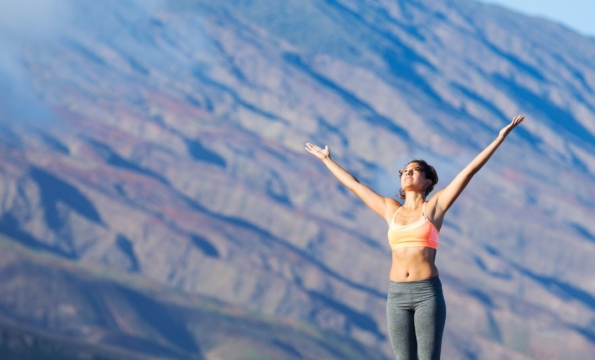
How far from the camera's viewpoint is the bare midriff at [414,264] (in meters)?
6.46

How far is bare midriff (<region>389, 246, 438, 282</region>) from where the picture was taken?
646 centimetres

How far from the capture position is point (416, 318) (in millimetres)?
6441

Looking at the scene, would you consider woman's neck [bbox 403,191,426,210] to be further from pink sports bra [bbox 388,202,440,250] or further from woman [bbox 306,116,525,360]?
pink sports bra [bbox 388,202,440,250]

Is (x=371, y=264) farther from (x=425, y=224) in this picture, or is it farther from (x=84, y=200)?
(x=425, y=224)

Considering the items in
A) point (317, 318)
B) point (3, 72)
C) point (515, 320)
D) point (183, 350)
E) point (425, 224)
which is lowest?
point (425, 224)

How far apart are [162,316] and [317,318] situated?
2115 cm

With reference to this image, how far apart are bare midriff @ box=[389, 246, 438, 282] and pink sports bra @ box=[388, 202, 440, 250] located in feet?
0.09

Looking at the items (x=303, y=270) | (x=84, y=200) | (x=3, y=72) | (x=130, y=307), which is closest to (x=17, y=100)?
(x=3, y=72)

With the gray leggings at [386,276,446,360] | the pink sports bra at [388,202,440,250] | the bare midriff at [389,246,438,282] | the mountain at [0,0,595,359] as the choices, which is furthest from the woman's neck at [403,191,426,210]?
the mountain at [0,0,595,359]

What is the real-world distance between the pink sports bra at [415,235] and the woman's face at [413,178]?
26cm

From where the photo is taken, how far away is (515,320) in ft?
463

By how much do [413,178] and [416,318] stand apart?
2.61 ft

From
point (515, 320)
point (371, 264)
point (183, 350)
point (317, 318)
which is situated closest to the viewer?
point (183, 350)

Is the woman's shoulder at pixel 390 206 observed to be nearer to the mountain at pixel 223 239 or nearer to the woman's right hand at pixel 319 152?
the woman's right hand at pixel 319 152
